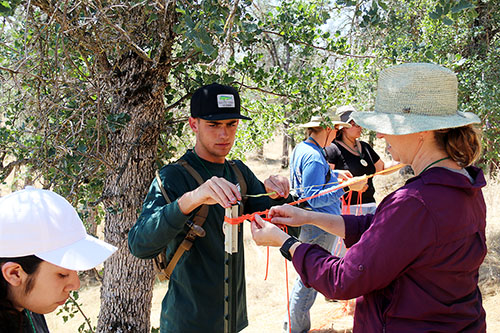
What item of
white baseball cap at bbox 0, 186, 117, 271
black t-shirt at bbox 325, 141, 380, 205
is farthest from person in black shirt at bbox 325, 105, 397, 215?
white baseball cap at bbox 0, 186, 117, 271

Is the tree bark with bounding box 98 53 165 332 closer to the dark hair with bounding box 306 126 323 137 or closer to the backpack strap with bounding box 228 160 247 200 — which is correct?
the backpack strap with bounding box 228 160 247 200

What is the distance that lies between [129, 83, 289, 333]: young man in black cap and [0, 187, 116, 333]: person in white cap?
22.1 inches

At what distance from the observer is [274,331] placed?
18.0 feet

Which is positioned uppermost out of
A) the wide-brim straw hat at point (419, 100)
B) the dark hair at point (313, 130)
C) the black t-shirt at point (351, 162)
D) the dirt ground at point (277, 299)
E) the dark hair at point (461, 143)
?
the wide-brim straw hat at point (419, 100)

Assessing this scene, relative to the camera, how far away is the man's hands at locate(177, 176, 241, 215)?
1.95 m

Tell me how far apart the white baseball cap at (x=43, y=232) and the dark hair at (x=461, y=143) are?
1479mm

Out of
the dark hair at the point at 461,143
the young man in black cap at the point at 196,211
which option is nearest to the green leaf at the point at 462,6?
the dark hair at the point at 461,143

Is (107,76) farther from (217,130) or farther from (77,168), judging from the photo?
(217,130)

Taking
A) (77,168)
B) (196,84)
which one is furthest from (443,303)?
(77,168)

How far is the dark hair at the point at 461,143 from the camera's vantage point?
5.67ft

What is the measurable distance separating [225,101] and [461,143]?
4.48ft

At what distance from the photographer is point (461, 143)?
174cm

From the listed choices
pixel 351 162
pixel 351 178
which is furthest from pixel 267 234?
pixel 351 162

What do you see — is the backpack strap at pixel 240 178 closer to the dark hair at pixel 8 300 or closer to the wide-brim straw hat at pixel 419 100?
the wide-brim straw hat at pixel 419 100
